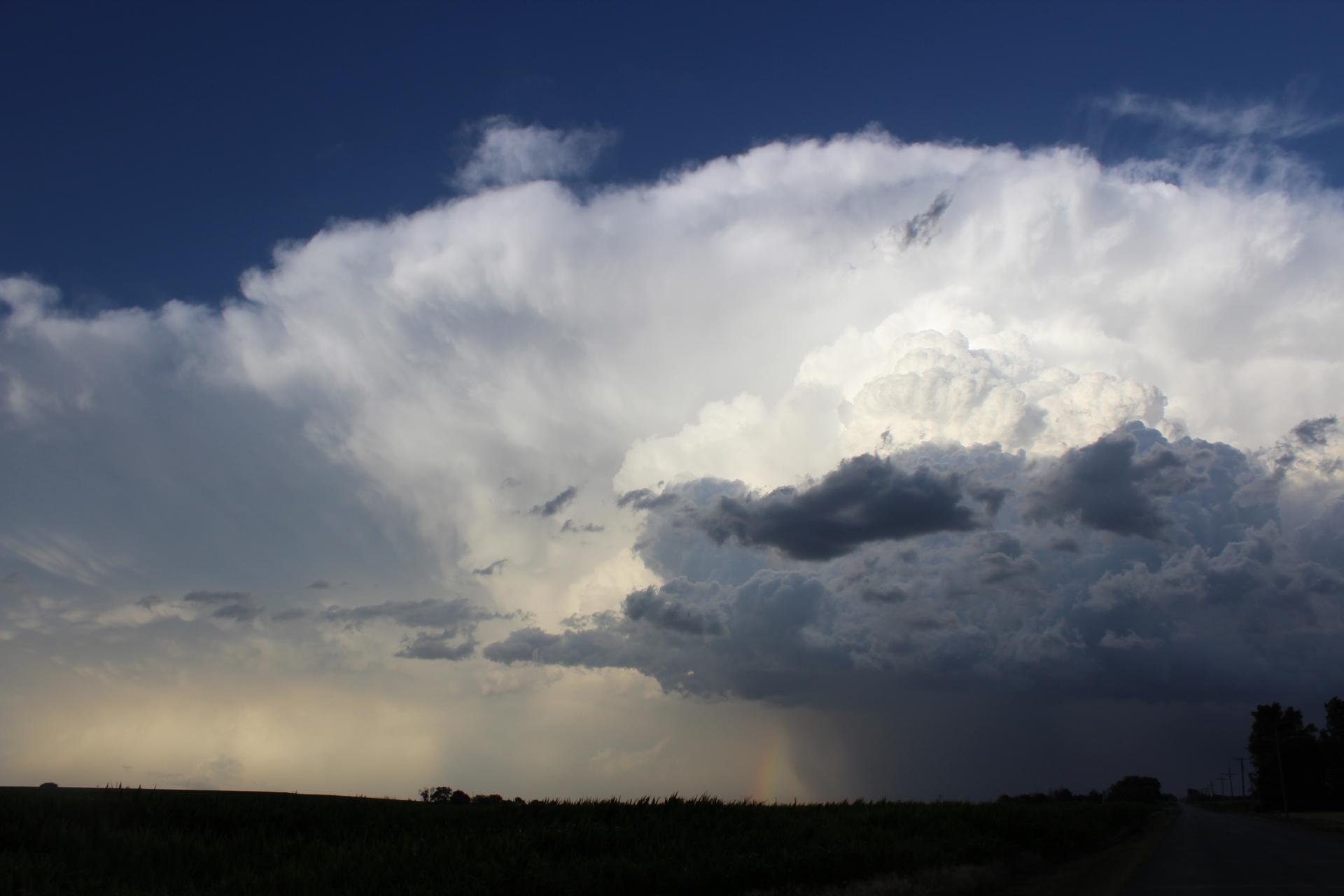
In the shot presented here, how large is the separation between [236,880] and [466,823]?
8.97 m

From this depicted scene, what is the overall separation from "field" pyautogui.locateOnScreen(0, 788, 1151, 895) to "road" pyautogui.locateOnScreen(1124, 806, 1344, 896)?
16.8 feet

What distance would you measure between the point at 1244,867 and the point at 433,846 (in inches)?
1095

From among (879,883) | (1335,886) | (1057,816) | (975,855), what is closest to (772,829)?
(879,883)

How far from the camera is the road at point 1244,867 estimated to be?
23609 millimetres

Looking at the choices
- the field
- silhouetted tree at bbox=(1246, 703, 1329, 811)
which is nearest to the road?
the field

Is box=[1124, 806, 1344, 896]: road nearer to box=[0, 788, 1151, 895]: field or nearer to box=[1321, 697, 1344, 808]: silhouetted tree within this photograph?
box=[0, 788, 1151, 895]: field

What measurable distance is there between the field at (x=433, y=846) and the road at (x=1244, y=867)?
512 cm

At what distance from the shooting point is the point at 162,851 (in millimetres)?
17938

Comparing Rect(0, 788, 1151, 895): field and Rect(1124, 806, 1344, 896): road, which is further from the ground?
Rect(0, 788, 1151, 895): field

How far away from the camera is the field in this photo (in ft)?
54.6

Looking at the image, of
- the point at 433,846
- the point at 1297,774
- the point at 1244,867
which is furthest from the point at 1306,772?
the point at 433,846

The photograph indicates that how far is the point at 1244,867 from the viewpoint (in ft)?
98.8

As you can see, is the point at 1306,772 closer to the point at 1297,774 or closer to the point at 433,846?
the point at 1297,774

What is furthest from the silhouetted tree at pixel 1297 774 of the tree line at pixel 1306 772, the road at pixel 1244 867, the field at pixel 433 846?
the field at pixel 433 846
